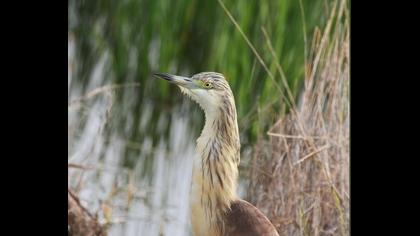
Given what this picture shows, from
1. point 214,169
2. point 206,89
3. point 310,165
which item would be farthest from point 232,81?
point 310,165

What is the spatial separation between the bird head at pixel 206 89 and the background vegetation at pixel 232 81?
151 mm

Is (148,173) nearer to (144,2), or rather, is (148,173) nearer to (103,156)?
(103,156)

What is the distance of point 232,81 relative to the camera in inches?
155

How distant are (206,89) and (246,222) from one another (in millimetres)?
539

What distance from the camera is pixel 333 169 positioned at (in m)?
4.07

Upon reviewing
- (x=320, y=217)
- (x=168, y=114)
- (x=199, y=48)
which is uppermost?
(x=199, y=48)

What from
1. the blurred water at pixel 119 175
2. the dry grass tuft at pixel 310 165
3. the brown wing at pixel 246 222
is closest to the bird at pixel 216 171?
the brown wing at pixel 246 222

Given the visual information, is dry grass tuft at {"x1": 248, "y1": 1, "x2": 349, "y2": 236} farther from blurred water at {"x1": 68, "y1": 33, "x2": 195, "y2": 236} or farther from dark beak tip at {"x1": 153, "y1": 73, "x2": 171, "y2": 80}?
dark beak tip at {"x1": 153, "y1": 73, "x2": 171, "y2": 80}

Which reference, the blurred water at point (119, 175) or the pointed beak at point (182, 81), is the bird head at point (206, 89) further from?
the blurred water at point (119, 175)

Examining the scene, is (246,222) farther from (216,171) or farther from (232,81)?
(232,81)

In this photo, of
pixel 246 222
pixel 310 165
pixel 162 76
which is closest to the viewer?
pixel 246 222

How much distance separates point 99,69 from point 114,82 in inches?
4.2

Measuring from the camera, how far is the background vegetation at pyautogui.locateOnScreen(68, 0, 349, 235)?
13.0ft
